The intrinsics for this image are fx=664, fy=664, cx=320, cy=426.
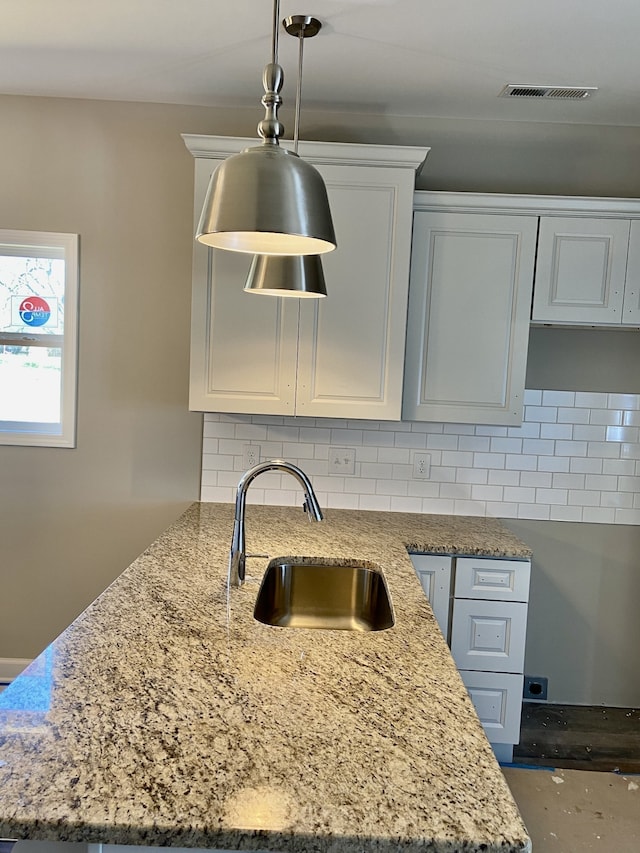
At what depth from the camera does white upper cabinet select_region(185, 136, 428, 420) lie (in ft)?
8.80

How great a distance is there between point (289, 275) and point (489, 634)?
5.38 ft

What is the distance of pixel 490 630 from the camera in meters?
2.68

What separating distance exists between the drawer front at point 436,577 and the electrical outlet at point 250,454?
90 cm

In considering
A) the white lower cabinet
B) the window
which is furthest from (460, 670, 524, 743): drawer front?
the window

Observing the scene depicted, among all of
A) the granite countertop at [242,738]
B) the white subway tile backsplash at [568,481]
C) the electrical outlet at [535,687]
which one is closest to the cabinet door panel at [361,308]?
the white subway tile backsplash at [568,481]

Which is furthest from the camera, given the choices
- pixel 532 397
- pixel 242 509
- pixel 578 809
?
pixel 532 397

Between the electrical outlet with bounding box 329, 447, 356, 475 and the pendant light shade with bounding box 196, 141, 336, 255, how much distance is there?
6.01 ft

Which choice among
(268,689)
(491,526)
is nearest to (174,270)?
(491,526)

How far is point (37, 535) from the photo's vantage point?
316 centimetres

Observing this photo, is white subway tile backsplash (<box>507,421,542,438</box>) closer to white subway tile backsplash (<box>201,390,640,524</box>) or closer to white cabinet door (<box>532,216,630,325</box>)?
white subway tile backsplash (<box>201,390,640,524</box>)

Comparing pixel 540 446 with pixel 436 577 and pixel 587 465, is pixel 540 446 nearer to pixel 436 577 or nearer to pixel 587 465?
pixel 587 465

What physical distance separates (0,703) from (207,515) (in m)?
1.63

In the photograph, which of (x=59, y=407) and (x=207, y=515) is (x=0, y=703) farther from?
(x=59, y=407)

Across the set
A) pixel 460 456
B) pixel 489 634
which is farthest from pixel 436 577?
pixel 460 456
